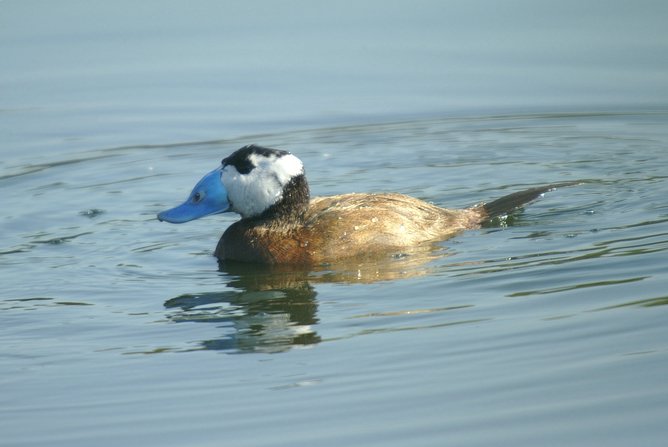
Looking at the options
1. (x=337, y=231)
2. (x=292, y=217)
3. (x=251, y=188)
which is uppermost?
(x=251, y=188)

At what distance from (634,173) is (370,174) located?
2.63 m

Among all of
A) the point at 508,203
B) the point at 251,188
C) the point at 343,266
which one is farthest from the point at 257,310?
the point at 508,203

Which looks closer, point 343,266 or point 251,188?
point 343,266

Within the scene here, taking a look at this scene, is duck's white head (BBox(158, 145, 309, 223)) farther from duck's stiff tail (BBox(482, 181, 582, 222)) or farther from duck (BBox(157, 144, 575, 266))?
duck's stiff tail (BBox(482, 181, 582, 222))

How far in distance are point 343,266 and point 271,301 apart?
864 millimetres

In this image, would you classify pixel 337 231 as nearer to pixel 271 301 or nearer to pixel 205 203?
pixel 271 301

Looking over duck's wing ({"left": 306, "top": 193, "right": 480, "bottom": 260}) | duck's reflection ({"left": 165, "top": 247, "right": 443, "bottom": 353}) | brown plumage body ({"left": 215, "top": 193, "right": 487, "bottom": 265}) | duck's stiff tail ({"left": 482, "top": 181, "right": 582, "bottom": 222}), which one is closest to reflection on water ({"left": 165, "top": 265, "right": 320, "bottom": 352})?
duck's reflection ({"left": 165, "top": 247, "right": 443, "bottom": 353})

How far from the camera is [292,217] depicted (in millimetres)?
10125

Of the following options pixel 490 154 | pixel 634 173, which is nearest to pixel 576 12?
pixel 490 154

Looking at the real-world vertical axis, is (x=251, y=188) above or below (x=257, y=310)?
above

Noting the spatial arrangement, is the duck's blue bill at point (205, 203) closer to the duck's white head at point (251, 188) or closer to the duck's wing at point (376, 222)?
the duck's white head at point (251, 188)

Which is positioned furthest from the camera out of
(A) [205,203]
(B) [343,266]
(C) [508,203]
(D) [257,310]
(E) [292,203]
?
(C) [508,203]

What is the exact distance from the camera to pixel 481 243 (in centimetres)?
1012

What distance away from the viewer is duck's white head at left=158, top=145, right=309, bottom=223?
10.1m
